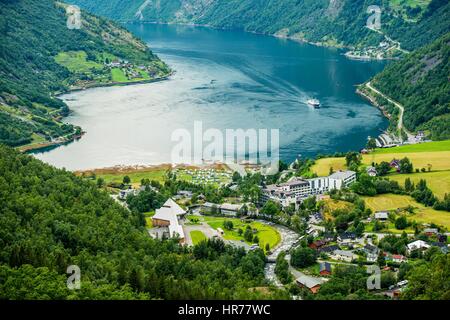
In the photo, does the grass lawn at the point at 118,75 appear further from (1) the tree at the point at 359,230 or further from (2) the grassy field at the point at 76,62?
(1) the tree at the point at 359,230

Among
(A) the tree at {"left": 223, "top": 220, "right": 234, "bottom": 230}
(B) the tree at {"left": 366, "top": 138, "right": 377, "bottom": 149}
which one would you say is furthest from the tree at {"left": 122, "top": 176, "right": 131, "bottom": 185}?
(B) the tree at {"left": 366, "top": 138, "right": 377, "bottom": 149}

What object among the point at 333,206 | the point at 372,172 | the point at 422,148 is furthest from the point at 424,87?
the point at 333,206

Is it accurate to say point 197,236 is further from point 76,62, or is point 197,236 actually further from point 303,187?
point 76,62

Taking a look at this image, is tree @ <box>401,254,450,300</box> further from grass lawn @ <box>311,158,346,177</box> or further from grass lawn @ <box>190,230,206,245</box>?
grass lawn @ <box>311,158,346,177</box>

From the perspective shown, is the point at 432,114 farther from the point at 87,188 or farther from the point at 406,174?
the point at 87,188

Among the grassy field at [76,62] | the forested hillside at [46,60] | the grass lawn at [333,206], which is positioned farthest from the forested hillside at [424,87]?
the grassy field at [76,62]
